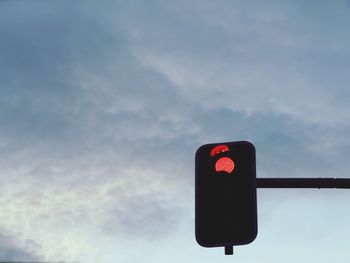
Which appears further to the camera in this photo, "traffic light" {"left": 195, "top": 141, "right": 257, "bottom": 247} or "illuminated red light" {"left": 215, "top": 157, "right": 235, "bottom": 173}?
"illuminated red light" {"left": 215, "top": 157, "right": 235, "bottom": 173}

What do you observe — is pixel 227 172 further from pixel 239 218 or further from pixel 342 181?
Result: pixel 342 181

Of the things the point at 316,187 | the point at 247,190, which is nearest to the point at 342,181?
the point at 316,187

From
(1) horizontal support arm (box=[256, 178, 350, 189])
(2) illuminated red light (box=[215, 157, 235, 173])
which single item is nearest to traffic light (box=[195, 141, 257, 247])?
(2) illuminated red light (box=[215, 157, 235, 173])

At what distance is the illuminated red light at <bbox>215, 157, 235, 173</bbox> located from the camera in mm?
4664

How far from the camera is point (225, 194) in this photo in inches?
181

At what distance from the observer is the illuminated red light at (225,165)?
4664mm

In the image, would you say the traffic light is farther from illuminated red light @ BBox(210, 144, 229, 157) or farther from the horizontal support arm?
the horizontal support arm

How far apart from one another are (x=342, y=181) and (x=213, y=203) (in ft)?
2.82

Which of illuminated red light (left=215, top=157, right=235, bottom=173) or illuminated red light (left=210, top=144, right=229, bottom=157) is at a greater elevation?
illuminated red light (left=210, top=144, right=229, bottom=157)

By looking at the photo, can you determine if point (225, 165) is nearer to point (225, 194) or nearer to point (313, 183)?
point (225, 194)

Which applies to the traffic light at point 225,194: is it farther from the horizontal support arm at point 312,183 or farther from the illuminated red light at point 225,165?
the horizontal support arm at point 312,183

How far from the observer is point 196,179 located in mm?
4734

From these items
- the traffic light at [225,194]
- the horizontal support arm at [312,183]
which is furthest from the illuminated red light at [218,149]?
the horizontal support arm at [312,183]

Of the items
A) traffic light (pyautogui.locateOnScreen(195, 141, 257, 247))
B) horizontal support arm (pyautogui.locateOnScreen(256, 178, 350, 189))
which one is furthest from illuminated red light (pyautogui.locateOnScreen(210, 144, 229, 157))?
horizontal support arm (pyautogui.locateOnScreen(256, 178, 350, 189))
